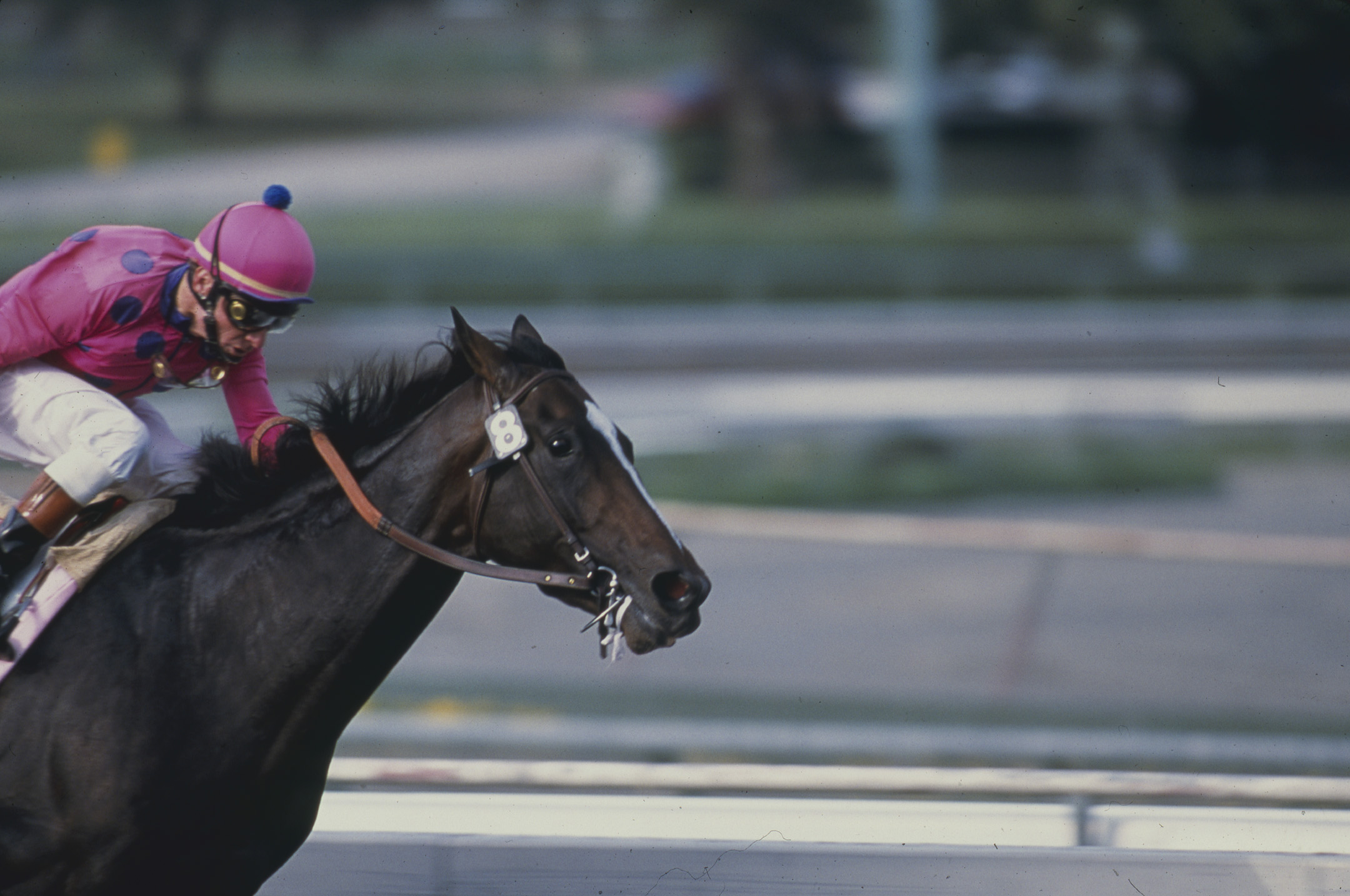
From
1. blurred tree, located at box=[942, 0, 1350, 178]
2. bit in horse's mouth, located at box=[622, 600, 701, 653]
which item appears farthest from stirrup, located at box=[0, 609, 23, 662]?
blurred tree, located at box=[942, 0, 1350, 178]

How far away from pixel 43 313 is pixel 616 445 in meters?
1.26

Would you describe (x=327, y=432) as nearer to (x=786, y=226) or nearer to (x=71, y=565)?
(x=71, y=565)

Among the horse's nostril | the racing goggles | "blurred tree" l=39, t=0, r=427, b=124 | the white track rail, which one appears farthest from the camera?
"blurred tree" l=39, t=0, r=427, b=124

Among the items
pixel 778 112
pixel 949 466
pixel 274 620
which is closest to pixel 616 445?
pixel 274 620

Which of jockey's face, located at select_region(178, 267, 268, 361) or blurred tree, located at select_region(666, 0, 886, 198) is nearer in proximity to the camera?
jockey's face, located at select_region(178, 267, 268, 361)

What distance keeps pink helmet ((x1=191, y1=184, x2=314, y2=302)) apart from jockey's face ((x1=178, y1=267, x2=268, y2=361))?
0.03m

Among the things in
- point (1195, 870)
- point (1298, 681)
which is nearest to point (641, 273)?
Result: point (1298, 681)

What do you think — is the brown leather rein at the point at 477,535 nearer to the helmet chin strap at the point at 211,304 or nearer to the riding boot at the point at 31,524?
the helmet chin strap at the point at 211,304

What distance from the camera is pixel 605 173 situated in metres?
25.2

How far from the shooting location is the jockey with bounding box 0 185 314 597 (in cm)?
267

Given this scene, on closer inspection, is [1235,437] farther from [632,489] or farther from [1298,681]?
[632,489]

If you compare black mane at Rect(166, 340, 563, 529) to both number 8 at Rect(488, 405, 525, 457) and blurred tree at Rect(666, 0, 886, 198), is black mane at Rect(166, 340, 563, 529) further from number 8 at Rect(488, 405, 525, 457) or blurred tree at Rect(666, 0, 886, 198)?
blurred tree at Rect(666, 0, 886, 198)

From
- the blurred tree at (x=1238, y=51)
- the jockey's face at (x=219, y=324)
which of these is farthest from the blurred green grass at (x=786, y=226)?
the jockey's face at (x=219, y=324)

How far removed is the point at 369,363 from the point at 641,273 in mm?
14491
